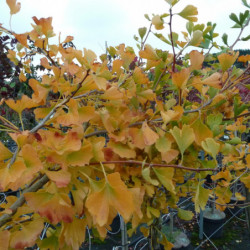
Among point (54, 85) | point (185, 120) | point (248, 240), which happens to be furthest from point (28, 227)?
point (248, 240)

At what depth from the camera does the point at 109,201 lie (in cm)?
33

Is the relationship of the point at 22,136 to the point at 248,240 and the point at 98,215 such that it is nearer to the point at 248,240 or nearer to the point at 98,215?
the point at 98,215

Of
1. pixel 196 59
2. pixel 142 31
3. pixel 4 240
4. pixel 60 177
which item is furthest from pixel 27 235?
pixel 142 31

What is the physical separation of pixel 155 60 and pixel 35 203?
408mm

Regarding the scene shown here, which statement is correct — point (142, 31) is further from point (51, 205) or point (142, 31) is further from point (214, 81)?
point (51, 205)

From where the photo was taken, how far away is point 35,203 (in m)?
0.36

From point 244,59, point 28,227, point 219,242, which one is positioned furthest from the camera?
point 219,242

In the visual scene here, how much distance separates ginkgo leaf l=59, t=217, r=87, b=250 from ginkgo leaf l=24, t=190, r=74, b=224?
2.0 inches

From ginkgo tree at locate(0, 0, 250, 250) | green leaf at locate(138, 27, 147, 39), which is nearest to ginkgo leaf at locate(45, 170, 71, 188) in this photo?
ginkgo tree at locate(0, 0, 250, 250)

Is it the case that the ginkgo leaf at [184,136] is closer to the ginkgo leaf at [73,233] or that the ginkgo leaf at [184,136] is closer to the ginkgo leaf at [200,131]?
the ginkgo leaf at [200,131]

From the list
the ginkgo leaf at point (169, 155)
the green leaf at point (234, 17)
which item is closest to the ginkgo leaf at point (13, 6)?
the ginkgo leaf at point (169, 155)

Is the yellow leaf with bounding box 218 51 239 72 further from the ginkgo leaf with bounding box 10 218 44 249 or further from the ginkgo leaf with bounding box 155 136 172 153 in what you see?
the ginkgo leaf with bounding box 10 218 44 249

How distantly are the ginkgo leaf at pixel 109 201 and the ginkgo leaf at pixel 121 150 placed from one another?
10cm

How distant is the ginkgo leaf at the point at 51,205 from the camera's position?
36 cm
